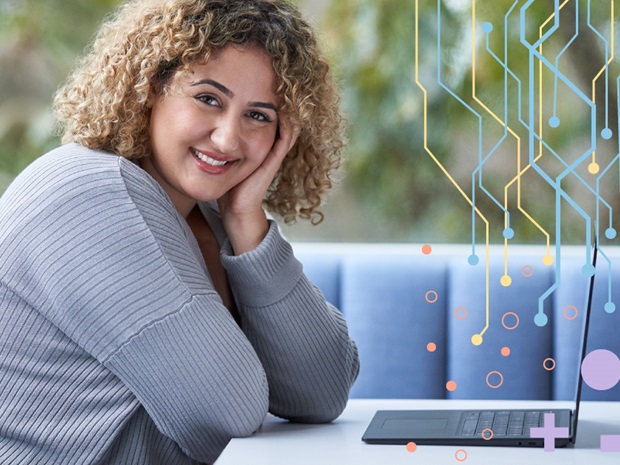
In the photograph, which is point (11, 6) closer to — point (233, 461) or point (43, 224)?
point (43, 224)

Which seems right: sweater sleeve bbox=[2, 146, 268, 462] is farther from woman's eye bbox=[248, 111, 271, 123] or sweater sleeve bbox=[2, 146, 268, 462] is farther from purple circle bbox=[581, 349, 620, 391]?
purple circle bbox=[581, 349, 620, 391]

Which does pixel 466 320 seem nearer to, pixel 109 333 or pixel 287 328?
pixel 287 328

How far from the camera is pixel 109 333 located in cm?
127

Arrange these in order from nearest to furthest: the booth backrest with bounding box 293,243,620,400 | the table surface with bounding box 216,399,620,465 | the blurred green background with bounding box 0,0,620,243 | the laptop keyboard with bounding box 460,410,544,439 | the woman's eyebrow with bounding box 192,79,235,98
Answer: the table surface with bounding box 216,399,620,465 → the laptop keyboard with bounding box 460,410,544,439 → the woman's eyebrow with bounding box 192,79,235,98 → the booth backrest with bounding box 293,243,620,400 → the blurred green background with bounding box 0,0,620,243

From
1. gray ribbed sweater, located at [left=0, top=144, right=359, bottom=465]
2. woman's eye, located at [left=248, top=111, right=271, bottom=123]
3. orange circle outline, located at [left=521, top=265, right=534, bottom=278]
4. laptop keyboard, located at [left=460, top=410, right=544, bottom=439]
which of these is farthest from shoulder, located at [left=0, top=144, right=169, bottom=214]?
orange circle outline, located at [left=521, top=265, right=534, bottom=278]

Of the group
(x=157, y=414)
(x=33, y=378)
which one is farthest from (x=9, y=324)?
(x=157, y=414)

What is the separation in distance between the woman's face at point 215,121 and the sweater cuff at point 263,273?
0.12m

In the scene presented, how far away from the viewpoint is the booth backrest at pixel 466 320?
6.41ft

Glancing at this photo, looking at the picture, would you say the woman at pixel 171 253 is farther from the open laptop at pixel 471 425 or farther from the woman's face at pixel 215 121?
the open laptop at pixel 471 425

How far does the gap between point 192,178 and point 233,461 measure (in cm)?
54

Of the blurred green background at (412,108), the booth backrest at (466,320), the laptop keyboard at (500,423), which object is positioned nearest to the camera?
the laptop keyboard at (500,423)

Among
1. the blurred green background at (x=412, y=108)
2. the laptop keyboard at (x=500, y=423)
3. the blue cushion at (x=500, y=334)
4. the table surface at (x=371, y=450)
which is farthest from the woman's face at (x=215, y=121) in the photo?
the blurred green background at (x=412, y=108)

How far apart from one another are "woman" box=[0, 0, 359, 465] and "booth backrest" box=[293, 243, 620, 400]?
344 mm

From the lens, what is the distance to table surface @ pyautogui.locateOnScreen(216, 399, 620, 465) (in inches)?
44.6
